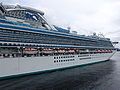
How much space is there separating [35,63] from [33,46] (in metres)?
3.95

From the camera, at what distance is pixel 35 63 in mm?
32219

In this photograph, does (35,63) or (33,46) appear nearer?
(35,63)

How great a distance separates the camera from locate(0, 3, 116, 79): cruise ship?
93.4 feet

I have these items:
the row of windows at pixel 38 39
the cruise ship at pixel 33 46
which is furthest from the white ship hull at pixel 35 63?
the row of windows at pixel 38 39

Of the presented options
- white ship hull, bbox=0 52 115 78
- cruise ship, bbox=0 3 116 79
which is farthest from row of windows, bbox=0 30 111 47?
white ship hull, bbox=0 52 115 78

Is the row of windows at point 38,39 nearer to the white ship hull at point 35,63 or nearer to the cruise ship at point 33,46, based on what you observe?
the cruise ship at point 33,46

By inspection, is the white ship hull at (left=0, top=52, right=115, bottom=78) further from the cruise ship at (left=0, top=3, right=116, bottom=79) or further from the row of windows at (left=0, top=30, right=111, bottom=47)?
the row of windows at (left=0, top=30, right=111, bottom=47)

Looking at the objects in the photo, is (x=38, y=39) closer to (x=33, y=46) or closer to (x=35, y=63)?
(x=33, y=46)

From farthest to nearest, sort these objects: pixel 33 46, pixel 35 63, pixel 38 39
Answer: pixel 38 39, pixel 33 46, pixel 35 63

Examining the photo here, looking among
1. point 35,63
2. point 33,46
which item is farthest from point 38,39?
point 35,63

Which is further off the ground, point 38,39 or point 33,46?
point 38,39

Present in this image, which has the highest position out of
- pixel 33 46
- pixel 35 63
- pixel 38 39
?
pixel 38 39

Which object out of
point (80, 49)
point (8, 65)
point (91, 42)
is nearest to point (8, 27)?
point (8, 65)

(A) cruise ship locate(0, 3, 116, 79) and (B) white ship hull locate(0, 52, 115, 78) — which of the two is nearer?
(B) white ship hull locate(0, 52, 115, 78)
